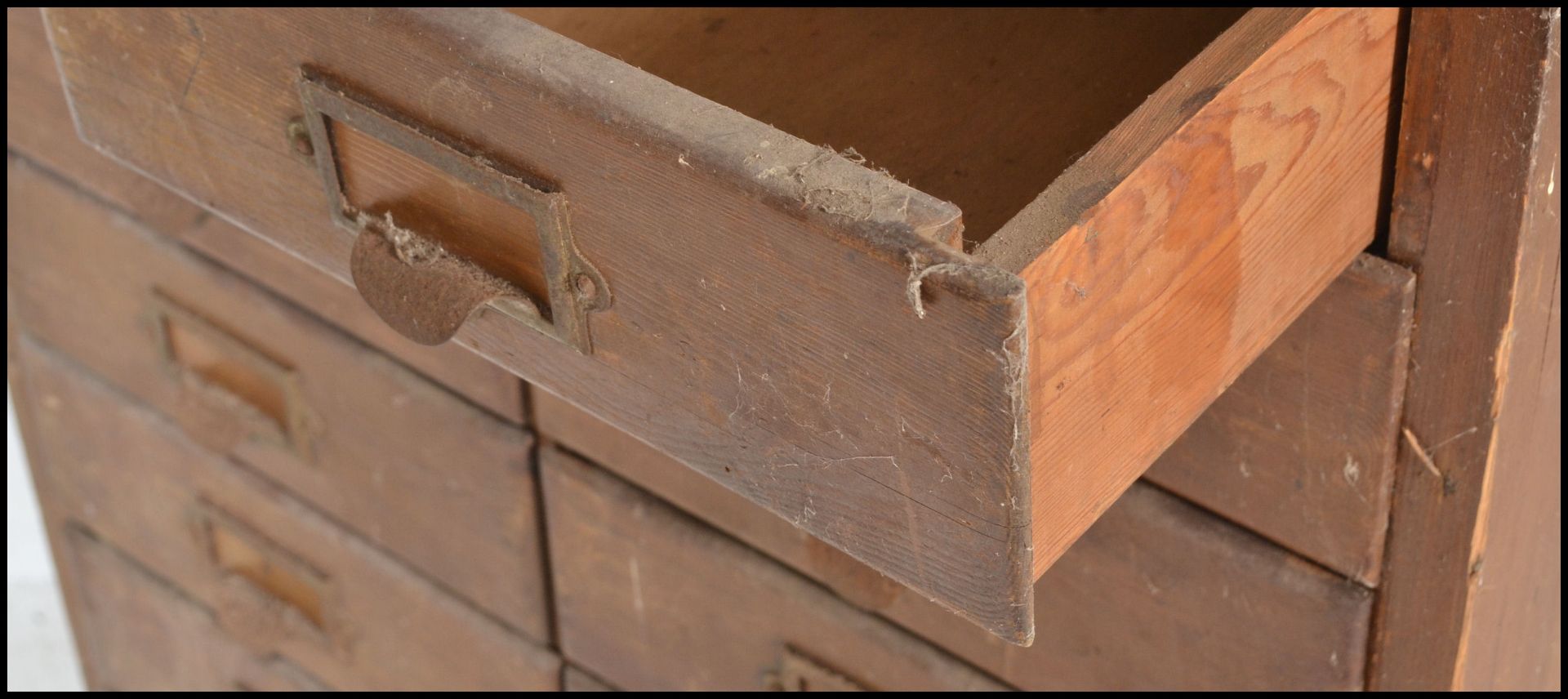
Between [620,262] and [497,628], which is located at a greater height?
[497,628]

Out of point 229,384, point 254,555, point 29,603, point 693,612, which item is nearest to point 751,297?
point 693,612

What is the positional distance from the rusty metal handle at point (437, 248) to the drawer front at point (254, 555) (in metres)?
0.51

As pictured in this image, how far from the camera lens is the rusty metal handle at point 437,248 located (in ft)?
1.83

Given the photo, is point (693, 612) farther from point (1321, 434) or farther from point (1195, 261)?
point (1195, 261)

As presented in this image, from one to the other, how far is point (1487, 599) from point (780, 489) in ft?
1.23

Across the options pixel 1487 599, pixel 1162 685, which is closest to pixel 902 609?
pixel 1162 685

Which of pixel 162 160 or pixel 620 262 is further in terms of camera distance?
pixel 162 160

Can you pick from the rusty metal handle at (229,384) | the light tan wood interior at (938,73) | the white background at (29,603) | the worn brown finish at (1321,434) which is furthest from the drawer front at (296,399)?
the white background at (29,603)

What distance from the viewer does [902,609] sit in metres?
0.91

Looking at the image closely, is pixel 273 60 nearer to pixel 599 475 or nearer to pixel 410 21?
pixel 410 21

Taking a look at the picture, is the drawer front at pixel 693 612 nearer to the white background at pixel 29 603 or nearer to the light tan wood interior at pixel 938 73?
the light tan wood interior at pixel 938 73

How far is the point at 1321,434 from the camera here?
0.73 meters

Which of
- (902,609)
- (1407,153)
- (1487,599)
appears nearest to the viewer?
(1407,153)

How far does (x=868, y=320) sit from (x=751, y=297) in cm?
5
